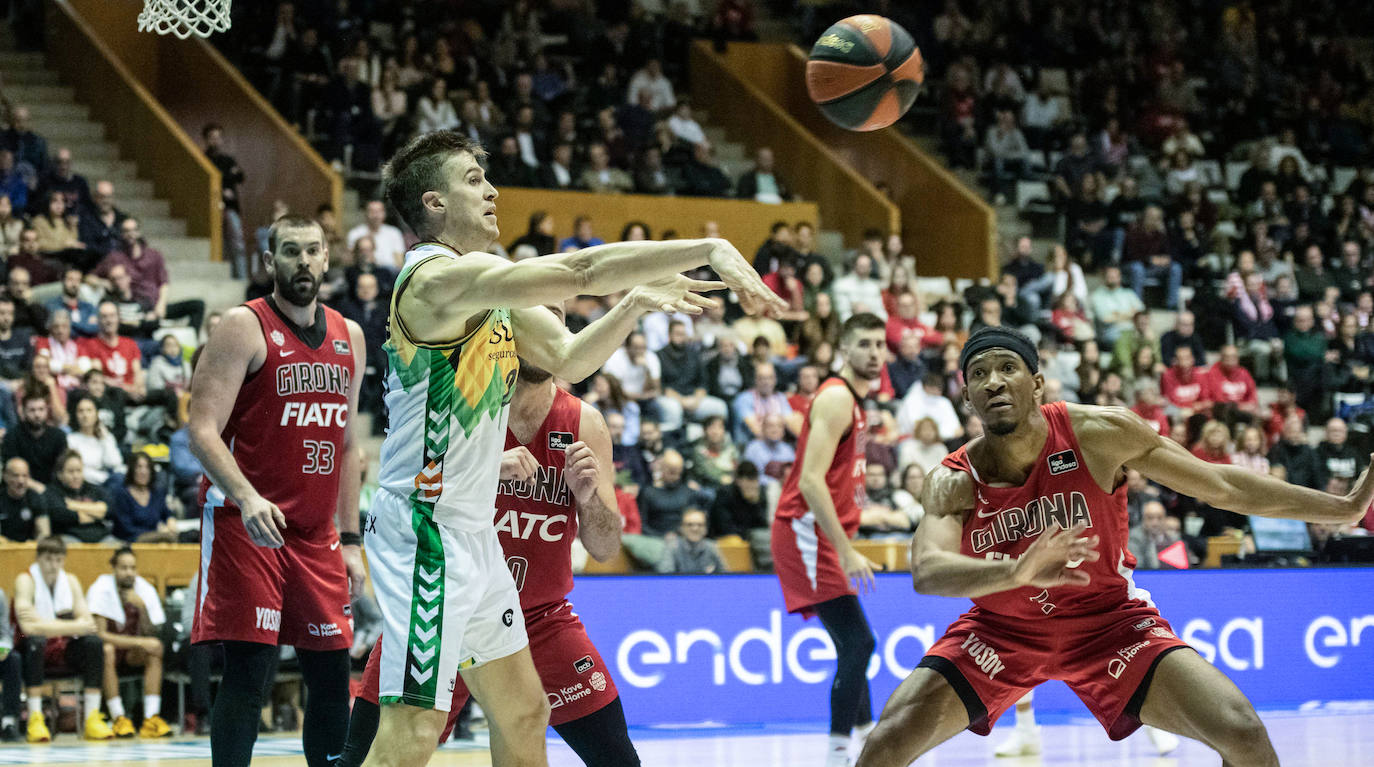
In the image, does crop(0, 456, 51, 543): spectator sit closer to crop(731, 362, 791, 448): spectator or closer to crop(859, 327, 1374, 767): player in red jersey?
crop(731, 362, 791, 448): spectator

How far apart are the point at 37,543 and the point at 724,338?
20.8 feet

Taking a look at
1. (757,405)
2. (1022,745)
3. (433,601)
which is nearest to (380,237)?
(757,405)

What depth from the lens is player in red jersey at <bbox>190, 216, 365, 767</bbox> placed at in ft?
18.7

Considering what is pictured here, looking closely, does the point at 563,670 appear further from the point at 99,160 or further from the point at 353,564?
the point at 99,160

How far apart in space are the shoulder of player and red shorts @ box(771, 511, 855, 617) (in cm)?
208

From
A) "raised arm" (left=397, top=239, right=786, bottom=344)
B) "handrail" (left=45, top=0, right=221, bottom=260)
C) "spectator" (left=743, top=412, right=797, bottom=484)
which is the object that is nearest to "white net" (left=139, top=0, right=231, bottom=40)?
"raised arm" (left=397, top=239, right=786, bottom=344)

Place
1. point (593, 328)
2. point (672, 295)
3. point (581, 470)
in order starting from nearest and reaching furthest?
point (672, 295)
point (593, 328)
point (581, 470)

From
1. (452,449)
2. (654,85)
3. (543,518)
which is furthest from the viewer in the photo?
(654,85)

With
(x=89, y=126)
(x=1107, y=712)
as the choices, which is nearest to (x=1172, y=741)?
(x=1107, y=712)

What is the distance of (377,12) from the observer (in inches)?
730

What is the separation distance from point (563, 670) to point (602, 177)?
483 inches

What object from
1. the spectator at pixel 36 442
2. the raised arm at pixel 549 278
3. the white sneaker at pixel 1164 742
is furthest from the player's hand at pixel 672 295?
the spectator at pixel 36 442

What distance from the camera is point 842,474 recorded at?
7.87m

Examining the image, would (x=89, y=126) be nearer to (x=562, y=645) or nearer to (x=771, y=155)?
(x=771, y=155)
